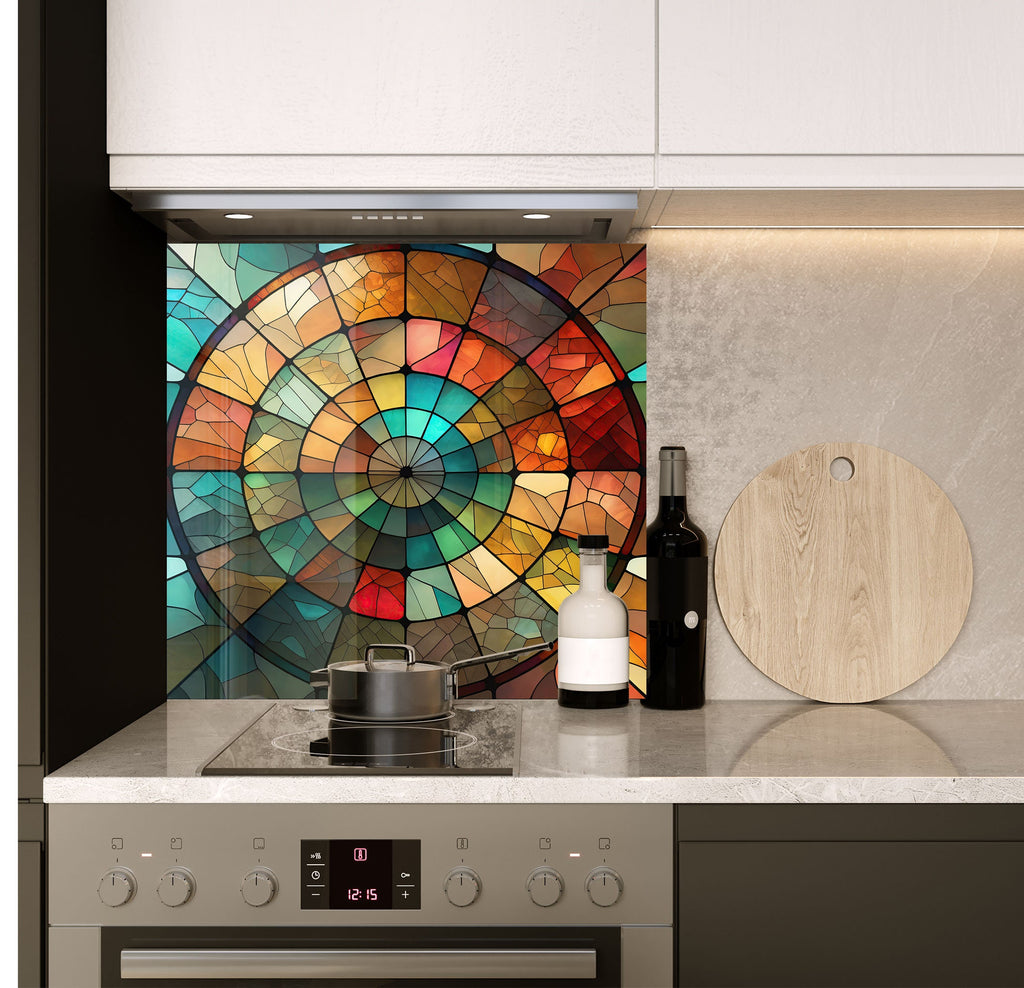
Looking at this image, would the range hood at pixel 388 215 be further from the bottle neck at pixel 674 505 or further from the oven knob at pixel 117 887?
the oven knob at pixel 117 887

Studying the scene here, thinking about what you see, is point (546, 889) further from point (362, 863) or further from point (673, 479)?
point (673, 479)

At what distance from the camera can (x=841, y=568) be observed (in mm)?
1875

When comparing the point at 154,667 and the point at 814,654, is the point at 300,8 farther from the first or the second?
the point at 814,654

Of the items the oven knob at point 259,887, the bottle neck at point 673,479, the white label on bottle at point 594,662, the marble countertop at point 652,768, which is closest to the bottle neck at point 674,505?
the bottle neck at point 673,479

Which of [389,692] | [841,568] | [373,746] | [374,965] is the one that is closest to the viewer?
[374,965]

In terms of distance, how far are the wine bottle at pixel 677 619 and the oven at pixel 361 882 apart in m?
0.46

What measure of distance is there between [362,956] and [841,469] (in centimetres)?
117

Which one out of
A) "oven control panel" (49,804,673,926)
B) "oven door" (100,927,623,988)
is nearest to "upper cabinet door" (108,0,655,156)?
"oven control panel" (49,804,673,926)

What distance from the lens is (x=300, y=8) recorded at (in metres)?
1.51

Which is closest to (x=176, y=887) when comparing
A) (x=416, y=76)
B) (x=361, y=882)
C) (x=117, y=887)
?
(x=117, y=887)

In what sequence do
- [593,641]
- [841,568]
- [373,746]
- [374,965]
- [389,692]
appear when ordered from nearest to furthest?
[374,965] < [373,746] < [389,692] < [593,641] < [841,568]

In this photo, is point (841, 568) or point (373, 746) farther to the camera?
point (841, 568)
